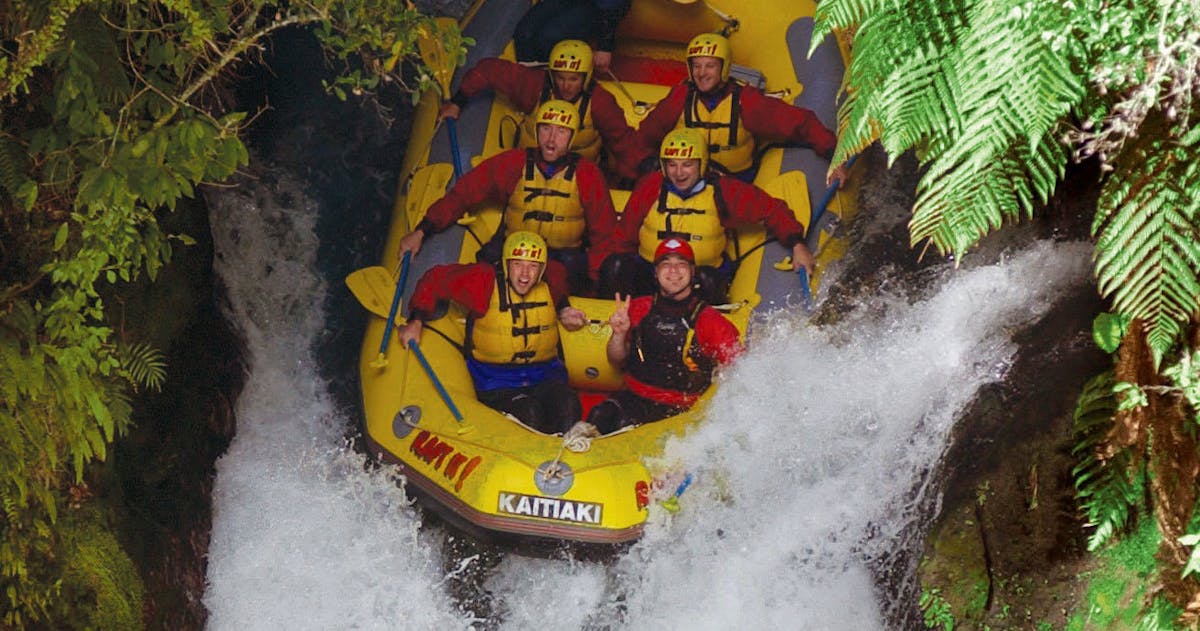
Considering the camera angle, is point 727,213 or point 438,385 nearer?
point 438,385

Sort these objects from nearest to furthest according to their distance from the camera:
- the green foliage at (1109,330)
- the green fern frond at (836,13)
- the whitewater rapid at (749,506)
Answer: the green fern frond at (836,13) < the green foliage at (1109,330) < the whitewater rapid at (749,506)

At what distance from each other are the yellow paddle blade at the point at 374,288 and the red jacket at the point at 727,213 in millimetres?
860

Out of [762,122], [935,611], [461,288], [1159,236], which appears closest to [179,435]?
[461,288]

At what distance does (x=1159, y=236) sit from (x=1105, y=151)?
25cm

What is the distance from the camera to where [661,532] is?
420 cm

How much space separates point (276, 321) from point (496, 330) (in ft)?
4.27

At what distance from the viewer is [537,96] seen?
5.33 m

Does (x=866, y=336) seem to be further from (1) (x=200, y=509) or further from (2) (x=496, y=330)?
(1) (x=200, y=509)

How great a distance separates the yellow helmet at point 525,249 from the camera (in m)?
4.64

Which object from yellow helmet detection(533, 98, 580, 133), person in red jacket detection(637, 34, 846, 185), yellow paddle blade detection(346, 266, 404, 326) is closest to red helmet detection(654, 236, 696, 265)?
person in red jacket detection(637, 34, 846, 185)

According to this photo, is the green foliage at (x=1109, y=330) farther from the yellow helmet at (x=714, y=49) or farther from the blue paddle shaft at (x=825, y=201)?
the yellow helmet at (x=714, y=49)

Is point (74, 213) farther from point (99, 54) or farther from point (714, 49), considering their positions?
point (714, 49)

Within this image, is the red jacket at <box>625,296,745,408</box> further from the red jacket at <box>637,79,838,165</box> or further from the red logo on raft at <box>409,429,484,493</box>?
the red jacket at <box>637,79,838,165</box>

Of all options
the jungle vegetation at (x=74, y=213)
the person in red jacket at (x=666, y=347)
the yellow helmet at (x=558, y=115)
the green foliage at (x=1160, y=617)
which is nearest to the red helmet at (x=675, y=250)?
the person in red jacket at (x=666, y=347)
